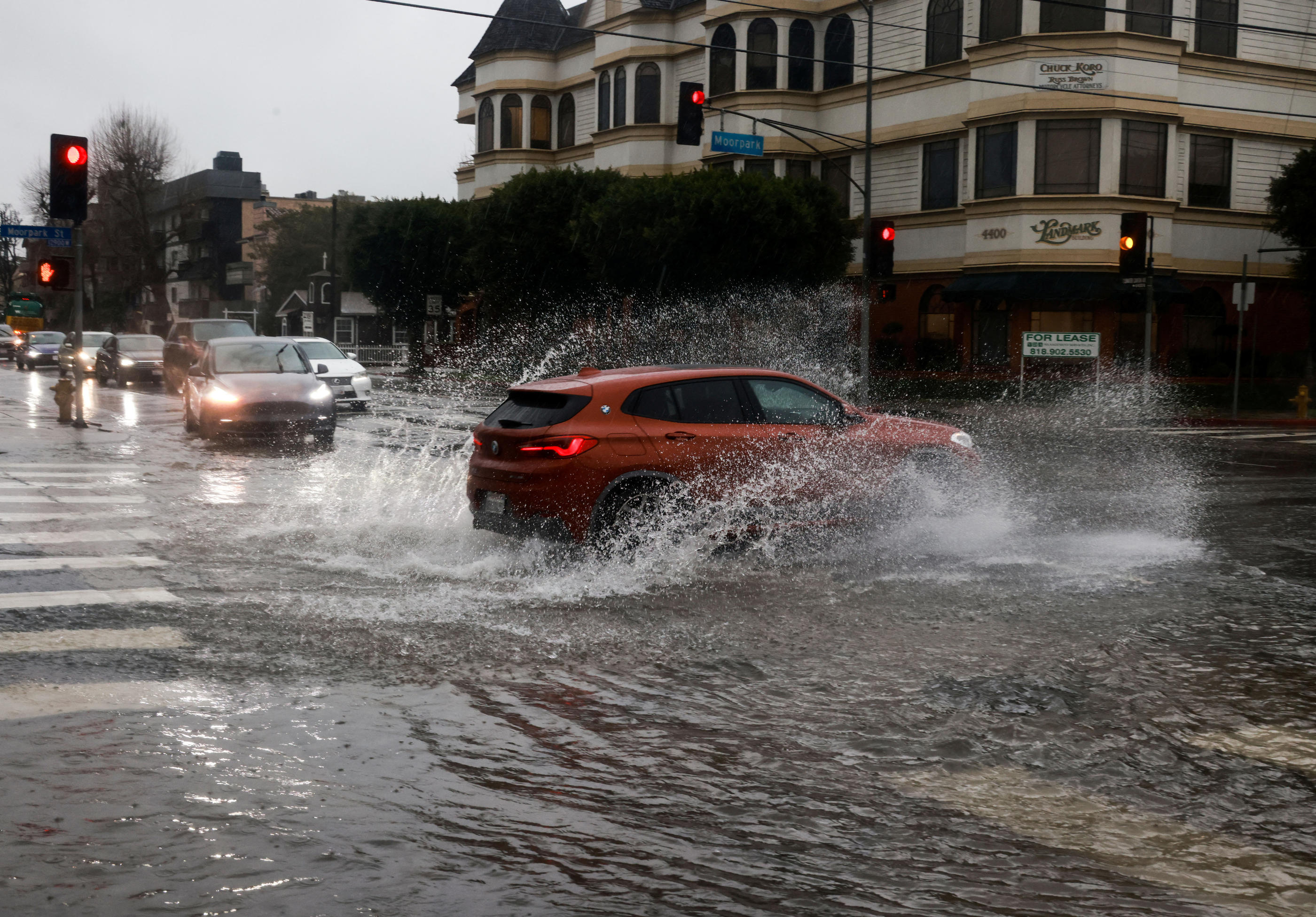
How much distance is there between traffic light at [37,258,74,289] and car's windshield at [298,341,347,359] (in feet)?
25.4

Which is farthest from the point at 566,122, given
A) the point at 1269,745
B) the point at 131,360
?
the point at 1269,745

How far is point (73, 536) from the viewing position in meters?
10.9

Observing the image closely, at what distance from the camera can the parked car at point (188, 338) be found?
3284 cm

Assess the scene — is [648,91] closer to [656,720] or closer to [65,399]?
→ [65,399]

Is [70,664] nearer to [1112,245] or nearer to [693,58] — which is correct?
[1112,245]

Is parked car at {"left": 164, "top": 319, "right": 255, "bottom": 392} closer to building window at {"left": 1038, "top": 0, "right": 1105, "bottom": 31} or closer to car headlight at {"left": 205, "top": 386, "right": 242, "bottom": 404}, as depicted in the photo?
car headlight at {"left": 205, "top": 386, "right": 242, "bottom": 404}

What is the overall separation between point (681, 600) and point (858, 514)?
2.33 metres

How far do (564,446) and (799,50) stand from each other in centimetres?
3521

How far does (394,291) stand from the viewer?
55094 mm

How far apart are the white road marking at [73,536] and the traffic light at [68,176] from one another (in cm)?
945

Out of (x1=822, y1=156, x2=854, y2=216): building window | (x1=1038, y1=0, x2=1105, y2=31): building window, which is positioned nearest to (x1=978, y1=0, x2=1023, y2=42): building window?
(x1=1038, y1=0, x2=1105, y2=31): building window

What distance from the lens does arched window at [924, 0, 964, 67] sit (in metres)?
36.8

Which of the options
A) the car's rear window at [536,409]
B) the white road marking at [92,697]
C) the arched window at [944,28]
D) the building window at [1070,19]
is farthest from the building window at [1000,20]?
the white road marking at [92,697]

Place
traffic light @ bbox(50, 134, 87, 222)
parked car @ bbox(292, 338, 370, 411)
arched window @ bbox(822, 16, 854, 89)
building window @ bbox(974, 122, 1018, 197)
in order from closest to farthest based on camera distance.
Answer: traffic light @ bbox(50, 134, 87, 222)
parked car @ bbox(292, 338, 370, 411)
building window @ bbox(974, 122, 1018, 197)
arched window @ bbox(822, 16, 854, 89)
